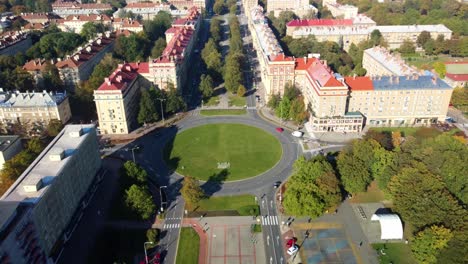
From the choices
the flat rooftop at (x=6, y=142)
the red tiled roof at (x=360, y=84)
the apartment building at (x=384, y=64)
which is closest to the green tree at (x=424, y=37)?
the apartment building at (x=384, y=64)

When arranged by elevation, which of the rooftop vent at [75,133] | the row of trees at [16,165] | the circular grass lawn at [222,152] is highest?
the rooftop vent at [75,133]

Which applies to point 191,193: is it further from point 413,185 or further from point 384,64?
point 384,64

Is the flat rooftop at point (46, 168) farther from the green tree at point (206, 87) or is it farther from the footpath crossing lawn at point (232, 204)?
the green tree at point (206, 87)

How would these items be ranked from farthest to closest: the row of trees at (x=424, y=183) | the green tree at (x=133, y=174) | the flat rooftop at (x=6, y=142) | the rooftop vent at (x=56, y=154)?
the flat rooftop at (x=6, y=142) → the green tree at (x=133, y=174) → the rooftop vent at (x=56, y=154) → the row of trees at (x=424, y=183)

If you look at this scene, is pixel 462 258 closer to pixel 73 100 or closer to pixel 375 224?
pixel 375 224

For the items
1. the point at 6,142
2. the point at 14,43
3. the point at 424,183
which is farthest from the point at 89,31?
the point at 424,183

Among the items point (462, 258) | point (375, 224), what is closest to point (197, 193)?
point (375, 224)
